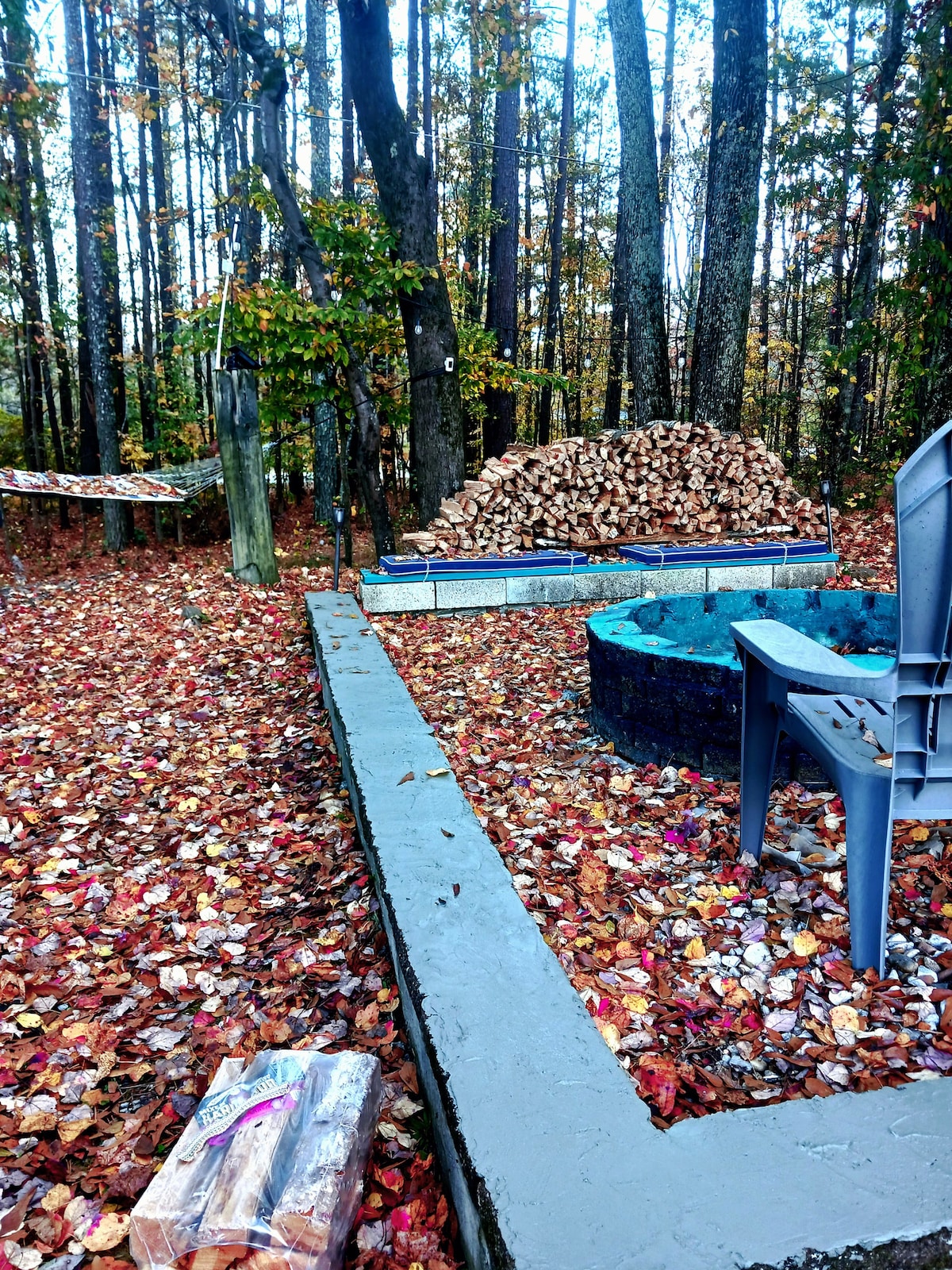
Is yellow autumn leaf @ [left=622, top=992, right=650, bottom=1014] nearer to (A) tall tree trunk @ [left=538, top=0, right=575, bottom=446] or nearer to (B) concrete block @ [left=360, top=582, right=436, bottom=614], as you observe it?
(B) concrete block @ [left=360, top=582, right=436, bottom=614]

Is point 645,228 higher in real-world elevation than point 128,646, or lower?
higher

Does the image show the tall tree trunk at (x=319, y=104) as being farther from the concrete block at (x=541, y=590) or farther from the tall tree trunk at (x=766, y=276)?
the tall tree trunk at (x=766, y=276)

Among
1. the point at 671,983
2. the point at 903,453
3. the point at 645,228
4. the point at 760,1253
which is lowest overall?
the point at 671,983

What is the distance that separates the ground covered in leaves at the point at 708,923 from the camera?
1.83 meters

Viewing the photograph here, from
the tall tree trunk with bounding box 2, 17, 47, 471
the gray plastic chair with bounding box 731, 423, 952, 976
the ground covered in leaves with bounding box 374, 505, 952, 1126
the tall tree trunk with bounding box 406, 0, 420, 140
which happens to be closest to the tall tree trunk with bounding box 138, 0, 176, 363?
the tall tree trunk with bounding box 2, 17, 47, 471

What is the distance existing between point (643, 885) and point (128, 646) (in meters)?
4.79

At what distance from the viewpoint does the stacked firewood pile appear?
24.0 feet

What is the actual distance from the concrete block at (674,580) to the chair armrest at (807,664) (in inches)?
176

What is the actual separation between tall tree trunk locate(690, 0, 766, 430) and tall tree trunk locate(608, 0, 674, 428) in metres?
0.46

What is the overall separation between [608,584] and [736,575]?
113cm

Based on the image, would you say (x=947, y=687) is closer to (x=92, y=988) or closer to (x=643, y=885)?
(x=643, y=885)

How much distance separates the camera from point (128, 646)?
6078 mm

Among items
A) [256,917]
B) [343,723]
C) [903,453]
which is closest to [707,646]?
[343,723]

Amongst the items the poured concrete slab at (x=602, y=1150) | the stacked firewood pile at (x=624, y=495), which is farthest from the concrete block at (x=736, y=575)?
the poured concrete slab at (x=602, y=1150)
